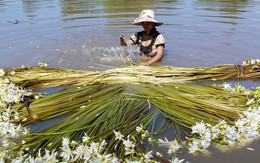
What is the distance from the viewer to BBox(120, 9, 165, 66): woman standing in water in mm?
5246

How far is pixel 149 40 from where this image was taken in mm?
5664

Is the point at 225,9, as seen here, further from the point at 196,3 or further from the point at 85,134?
the point at 85,134

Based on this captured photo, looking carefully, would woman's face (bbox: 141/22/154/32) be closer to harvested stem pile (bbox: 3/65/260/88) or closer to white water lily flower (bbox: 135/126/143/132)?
harvested stem pile (bbox: 3/65/260/88)

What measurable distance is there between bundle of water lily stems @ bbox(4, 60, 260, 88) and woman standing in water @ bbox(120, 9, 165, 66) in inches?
41.9

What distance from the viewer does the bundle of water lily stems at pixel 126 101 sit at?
2877 mm

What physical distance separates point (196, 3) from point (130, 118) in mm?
9966

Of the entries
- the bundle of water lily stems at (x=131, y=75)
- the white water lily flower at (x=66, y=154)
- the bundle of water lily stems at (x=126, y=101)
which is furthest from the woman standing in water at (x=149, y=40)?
the white water lily flower at (x=66, y=154)

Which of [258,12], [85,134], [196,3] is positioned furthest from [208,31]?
[85,134]

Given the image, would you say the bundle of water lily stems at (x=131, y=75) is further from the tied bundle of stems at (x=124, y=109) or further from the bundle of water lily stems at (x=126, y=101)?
the tied bundle of stems at (x=124, y=109)

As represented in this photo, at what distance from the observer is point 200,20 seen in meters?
9.13

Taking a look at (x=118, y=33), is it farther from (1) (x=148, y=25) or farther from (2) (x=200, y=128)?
(2) (x=200, y=128)

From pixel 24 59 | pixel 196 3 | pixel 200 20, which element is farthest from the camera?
pixel 196 3

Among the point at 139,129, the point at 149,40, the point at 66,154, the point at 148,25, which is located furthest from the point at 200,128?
the point at 149,40

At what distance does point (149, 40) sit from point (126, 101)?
253 cm
